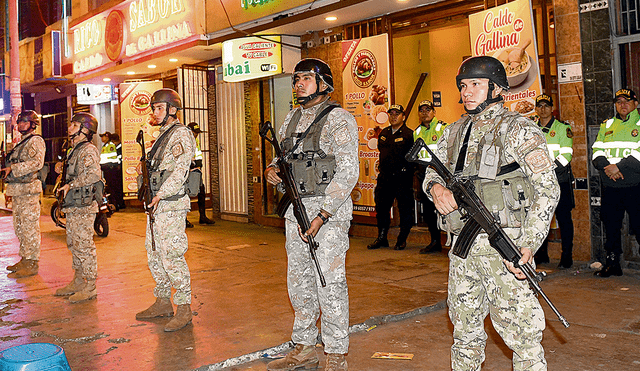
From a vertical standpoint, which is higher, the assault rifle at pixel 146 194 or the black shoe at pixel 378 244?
the assault rifle at pixel 146 194

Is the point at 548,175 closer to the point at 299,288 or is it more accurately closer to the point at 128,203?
the point at 299,288

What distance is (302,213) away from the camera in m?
3.92

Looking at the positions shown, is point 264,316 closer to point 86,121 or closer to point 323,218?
point 323,218

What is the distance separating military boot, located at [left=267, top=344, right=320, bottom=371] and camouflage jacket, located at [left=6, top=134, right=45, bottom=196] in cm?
505

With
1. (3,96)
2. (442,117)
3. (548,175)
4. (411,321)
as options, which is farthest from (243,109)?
(3,96)

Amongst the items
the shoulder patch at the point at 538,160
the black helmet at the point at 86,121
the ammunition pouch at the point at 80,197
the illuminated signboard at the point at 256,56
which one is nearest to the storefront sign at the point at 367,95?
the illuminated signboard at the point at 256,56

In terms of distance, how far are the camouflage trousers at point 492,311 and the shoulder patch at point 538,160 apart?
455 millimetres

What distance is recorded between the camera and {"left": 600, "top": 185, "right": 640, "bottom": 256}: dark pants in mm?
6328

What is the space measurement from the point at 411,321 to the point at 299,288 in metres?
1.48

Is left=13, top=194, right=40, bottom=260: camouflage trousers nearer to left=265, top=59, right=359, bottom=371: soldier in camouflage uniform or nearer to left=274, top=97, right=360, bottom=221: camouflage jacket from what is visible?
left=265, top=59, right=359, bottom=371: soldier in camouflage uniform

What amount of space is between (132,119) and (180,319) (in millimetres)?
11082

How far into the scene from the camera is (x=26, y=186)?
7734 mm

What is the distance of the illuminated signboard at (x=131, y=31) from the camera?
11.9m

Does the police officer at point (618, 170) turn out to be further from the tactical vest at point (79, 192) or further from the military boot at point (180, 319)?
the tactical vest at point (79, 192)
